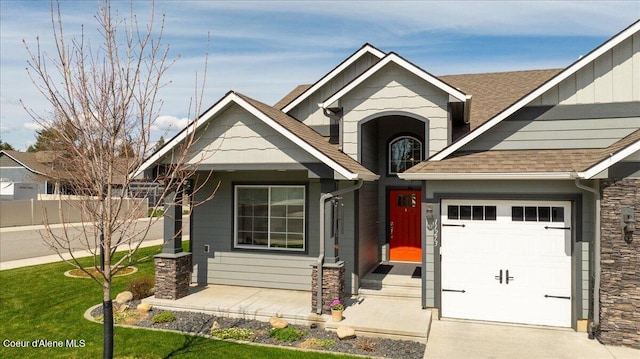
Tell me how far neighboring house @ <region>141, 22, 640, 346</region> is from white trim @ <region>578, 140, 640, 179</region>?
0.06 ft

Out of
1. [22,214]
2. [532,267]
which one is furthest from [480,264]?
[22,214]

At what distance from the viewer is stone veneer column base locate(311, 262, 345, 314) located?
8.90 meters

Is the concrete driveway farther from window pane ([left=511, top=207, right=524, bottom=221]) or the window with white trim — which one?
the window with white trim

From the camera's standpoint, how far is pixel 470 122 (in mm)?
12047

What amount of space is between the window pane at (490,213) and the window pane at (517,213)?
1.17ft

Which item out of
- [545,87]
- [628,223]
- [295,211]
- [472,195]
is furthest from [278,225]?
[628,223]

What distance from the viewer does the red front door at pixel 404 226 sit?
12.6m

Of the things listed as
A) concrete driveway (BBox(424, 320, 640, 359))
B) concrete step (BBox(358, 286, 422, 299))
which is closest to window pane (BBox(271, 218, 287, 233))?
concrete step (BBox(358, 286, 422, 299))

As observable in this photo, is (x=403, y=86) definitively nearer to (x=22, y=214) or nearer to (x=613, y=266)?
(x=613, y=266)

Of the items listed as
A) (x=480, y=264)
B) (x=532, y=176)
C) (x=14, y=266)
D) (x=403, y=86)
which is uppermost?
(x=403, y=86)

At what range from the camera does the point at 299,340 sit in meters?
7.73

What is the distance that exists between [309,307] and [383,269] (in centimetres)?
321

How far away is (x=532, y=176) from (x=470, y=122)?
4.19 metres

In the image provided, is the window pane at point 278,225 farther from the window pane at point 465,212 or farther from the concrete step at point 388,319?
the window pane at point 465,212
